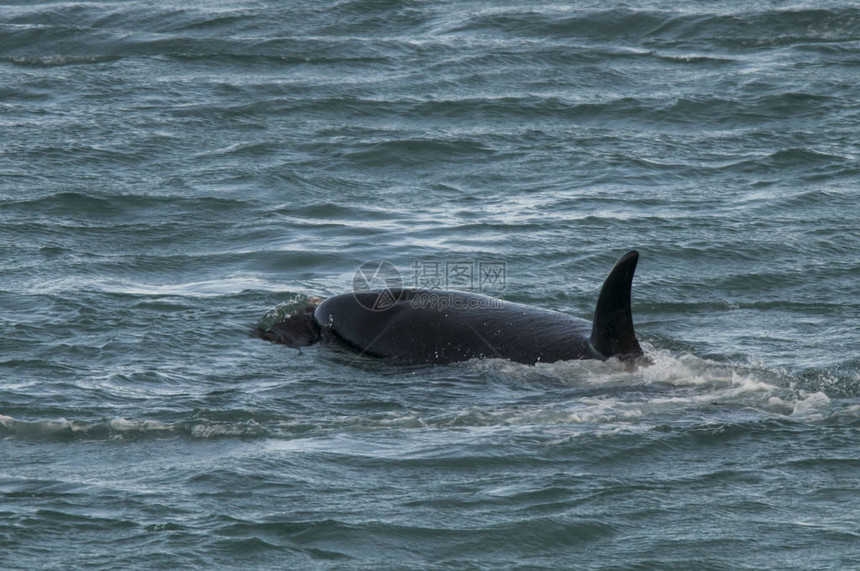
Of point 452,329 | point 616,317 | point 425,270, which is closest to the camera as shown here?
point 616,317

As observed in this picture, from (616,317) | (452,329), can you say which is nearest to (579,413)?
(616,317)

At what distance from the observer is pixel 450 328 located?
1066cm

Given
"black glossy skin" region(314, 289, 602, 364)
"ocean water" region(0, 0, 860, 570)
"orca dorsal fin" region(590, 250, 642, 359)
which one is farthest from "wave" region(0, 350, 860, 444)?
"black glossy skin" region(314, 289, 602, 364)

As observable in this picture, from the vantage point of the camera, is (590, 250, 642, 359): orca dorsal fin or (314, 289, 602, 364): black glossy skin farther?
(314, 289, 602, 364): black glossy skin

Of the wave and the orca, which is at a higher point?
the orca

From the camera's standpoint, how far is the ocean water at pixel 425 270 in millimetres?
7754

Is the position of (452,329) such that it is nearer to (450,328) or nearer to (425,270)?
(450,328)

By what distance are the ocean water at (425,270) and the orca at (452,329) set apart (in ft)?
0.58

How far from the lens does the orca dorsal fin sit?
929cm

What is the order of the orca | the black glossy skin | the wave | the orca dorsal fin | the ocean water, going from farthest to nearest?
the black glossy skin
the orca
the orca dorsal fin
the wave
the ocean water

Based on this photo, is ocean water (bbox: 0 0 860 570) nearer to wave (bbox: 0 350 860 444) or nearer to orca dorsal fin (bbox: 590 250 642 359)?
wave (bbox: 0 350 860 444)

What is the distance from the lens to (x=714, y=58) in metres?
22.8

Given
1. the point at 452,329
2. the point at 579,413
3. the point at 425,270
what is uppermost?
the point at 452,329

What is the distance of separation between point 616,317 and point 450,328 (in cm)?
161
